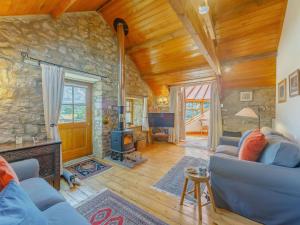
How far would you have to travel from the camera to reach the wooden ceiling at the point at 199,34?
2535mm

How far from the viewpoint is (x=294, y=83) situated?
7.39 feet

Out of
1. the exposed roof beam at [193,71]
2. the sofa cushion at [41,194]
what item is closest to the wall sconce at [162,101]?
the exposed roof beam at [193,71]

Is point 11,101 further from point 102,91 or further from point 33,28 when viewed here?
point 102,91

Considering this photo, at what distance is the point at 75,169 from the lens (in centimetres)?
307

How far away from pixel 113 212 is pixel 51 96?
2.25m

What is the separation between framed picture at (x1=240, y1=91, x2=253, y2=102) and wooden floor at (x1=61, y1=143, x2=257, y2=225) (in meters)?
3.07

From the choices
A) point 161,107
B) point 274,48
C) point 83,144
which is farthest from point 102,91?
point 274,48

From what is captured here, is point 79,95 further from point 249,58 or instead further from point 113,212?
point 249,58

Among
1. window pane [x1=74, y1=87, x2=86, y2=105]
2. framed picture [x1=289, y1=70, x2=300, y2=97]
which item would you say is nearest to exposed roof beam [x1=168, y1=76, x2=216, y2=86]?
framed picture [x1=289, y1=70, x2=300, y2=97]

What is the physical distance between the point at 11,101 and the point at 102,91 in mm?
1782

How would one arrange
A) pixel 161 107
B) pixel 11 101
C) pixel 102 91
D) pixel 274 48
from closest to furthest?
pixel 11 101 < pixel 274 48 < pixel 102 91 < pixel 161 107

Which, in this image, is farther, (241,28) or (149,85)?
(149,85)

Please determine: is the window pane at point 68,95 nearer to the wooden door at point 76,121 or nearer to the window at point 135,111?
the wooden door at point 76,121

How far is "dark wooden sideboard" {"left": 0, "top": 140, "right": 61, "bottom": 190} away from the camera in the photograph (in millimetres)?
1933
